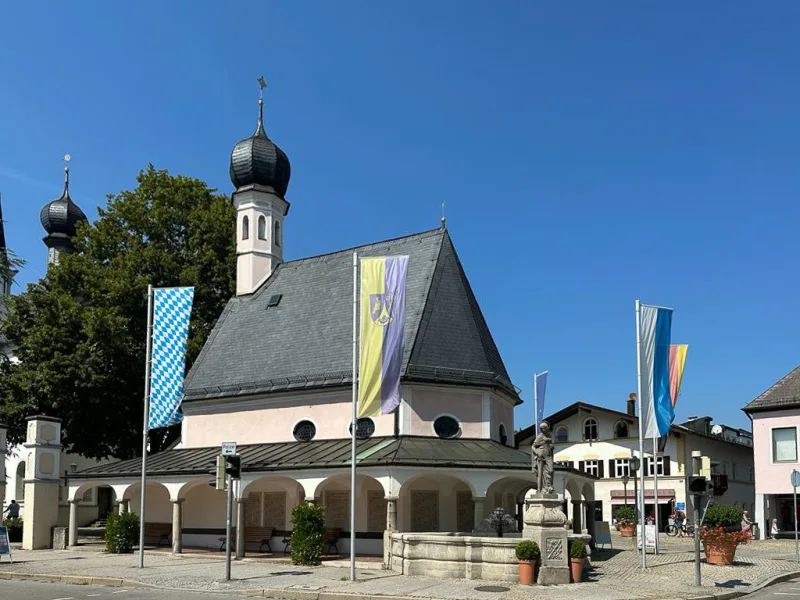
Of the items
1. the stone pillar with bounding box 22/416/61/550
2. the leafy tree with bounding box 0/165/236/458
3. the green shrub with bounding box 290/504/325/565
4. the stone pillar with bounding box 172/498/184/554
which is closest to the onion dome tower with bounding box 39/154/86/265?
the leafy tree with bounding box 0/165/236/458

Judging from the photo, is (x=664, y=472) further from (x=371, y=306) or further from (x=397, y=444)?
(x=371, y=306)

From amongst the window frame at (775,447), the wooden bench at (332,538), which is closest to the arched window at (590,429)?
the window frame at (775,447)

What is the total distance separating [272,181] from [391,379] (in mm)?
19682

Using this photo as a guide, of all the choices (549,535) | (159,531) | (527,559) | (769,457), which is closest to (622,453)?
(769,457)

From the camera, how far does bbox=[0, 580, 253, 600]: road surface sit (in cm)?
1652

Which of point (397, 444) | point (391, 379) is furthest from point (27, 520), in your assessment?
point (391, 379)

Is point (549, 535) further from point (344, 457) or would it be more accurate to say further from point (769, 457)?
point (769, 457)

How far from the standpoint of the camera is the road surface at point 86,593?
16516 mm

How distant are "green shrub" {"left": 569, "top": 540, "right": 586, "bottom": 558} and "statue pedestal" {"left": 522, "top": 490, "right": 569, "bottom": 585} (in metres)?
0.20

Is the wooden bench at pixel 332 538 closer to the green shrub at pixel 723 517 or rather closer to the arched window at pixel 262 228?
the green shrub at pixel 723 517

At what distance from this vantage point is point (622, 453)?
51.5 meters

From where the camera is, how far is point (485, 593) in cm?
1653

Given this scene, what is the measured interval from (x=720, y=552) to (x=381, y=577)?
30.4 feet

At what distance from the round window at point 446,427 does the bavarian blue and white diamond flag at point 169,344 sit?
8190 mm
